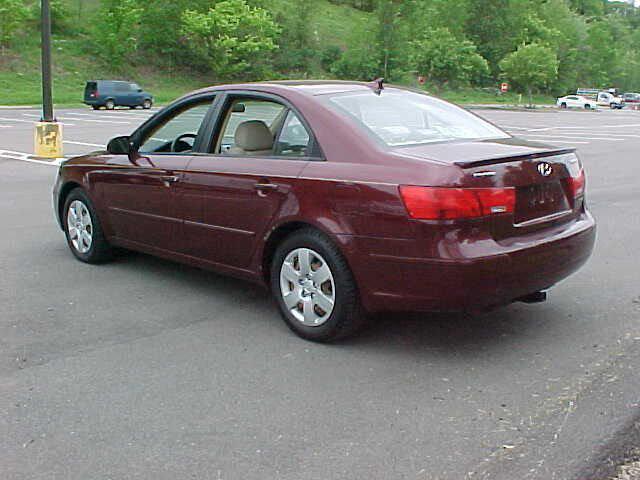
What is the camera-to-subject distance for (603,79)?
331 ft

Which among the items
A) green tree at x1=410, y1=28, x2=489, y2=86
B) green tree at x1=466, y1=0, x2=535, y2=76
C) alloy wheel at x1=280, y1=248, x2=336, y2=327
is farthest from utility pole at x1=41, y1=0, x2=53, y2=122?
green tree at x1=466, y1=0, x2=535, y2=76

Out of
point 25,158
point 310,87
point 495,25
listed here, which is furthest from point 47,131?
point 495,25

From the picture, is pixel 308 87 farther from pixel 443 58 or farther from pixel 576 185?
pixel 443 58

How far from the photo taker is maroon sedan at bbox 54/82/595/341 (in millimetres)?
4449

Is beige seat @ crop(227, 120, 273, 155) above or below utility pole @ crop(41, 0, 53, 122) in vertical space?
below

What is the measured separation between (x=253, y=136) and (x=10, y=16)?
48.0 m

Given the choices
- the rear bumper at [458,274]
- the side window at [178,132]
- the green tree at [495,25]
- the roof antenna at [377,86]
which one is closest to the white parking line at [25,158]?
the side window at [178,132]

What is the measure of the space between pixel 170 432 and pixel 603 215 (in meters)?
7.65

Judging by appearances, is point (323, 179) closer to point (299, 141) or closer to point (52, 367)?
point (299, 141)

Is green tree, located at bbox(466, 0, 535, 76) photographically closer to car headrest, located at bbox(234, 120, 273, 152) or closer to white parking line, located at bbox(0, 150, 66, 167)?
white parking line, located at bbox(0, 150, 66, 167)

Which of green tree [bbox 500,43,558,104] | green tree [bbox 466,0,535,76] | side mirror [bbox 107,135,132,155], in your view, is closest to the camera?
side mirror [bbox 107,135,132,155]

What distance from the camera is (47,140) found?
15945 millimetres

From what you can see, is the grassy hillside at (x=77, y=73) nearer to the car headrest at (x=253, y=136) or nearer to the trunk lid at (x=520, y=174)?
→ the car headrest at (x=253, y=136)

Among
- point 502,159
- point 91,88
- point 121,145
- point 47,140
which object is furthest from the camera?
point 91,88
